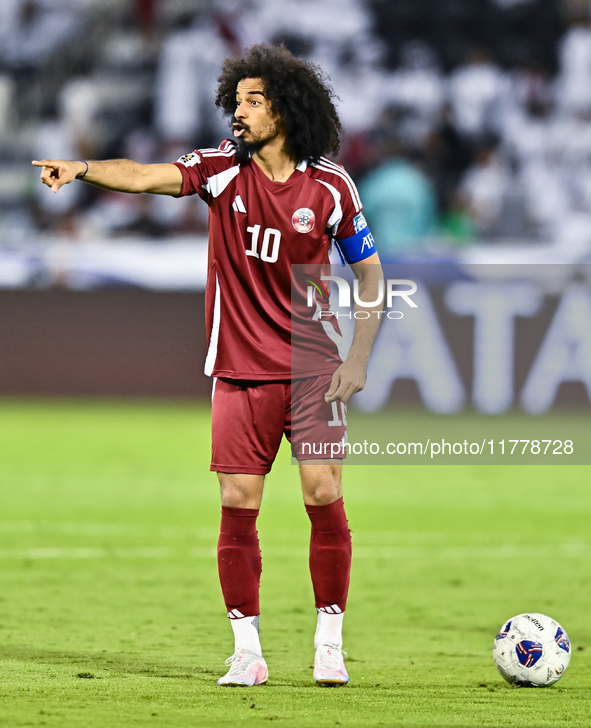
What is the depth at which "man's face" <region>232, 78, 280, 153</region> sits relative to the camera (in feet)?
14.2

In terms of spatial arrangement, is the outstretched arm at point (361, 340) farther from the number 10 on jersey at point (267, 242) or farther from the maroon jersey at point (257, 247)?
the number 10 on jersey at point (267, 242)

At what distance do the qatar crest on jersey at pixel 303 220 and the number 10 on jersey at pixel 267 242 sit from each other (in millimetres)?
70

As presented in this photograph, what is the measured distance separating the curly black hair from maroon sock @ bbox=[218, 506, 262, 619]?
132cm

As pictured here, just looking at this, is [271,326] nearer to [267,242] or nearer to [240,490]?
[267,242]

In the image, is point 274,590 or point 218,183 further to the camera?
point 274,590

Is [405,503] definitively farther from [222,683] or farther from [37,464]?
[222,683]

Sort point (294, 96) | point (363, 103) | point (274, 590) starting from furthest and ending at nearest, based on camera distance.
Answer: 1. point (363, 103)
2. point (274, 590)
3. point (294, 96)

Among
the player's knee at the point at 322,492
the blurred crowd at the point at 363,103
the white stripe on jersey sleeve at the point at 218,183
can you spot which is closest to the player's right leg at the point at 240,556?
the player's knee at the point at 322,492

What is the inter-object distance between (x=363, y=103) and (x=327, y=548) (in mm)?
12869

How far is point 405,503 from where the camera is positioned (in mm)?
9078

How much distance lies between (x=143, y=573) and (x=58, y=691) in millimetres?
2685

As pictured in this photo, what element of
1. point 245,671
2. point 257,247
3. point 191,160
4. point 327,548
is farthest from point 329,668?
point 191,160

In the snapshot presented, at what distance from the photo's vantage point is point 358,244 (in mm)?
4480

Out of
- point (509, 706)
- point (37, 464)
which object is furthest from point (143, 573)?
point (37, 464)
